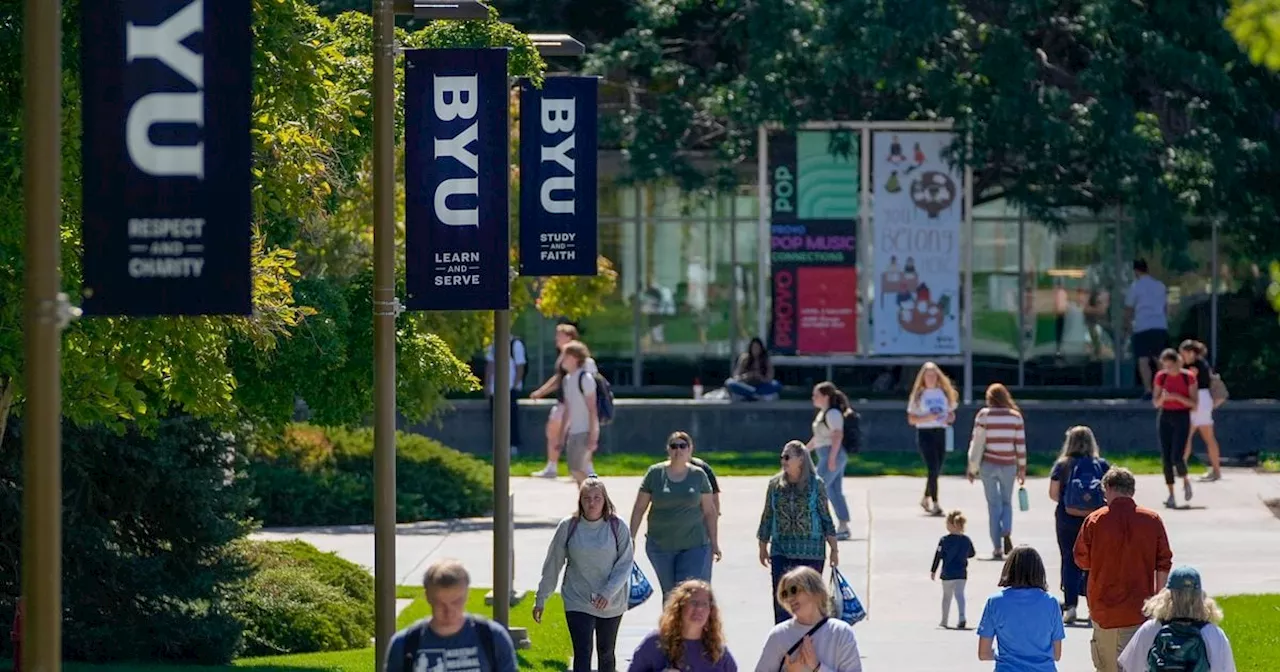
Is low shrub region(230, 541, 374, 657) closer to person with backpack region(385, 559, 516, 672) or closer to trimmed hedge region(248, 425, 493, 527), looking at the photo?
trimmed hedge region(248, 425, 493, 527)

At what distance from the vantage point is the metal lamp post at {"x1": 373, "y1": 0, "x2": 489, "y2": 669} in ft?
35.8

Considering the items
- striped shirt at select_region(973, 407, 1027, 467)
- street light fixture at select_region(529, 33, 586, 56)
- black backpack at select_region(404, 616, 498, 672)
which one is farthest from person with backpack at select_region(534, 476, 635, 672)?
striped shirt at select_region(973, 407, 1027, 467)

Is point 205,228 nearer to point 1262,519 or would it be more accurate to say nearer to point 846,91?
point 1262,519

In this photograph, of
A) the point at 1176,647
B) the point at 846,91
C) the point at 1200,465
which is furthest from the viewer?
the point at 846,91

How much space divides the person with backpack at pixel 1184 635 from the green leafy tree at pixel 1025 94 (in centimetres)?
1896

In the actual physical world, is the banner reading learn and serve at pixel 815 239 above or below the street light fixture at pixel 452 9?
below

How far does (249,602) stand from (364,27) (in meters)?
4.44

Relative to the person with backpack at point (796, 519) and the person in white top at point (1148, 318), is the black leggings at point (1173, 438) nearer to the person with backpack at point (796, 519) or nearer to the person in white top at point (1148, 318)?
the person in white top at point (1148, 318)

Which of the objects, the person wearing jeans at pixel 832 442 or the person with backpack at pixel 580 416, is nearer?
the person wearing jeans at pixel 832 442

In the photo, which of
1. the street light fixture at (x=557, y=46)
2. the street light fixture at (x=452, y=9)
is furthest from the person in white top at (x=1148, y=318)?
the street light fixture at (x=452, y=9)

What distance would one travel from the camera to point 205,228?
7.72 metres

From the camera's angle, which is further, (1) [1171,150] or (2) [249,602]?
(1) [1171,150]

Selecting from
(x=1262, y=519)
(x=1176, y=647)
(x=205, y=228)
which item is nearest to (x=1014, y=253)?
(x=1262, y=519)

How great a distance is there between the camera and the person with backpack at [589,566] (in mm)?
12992
